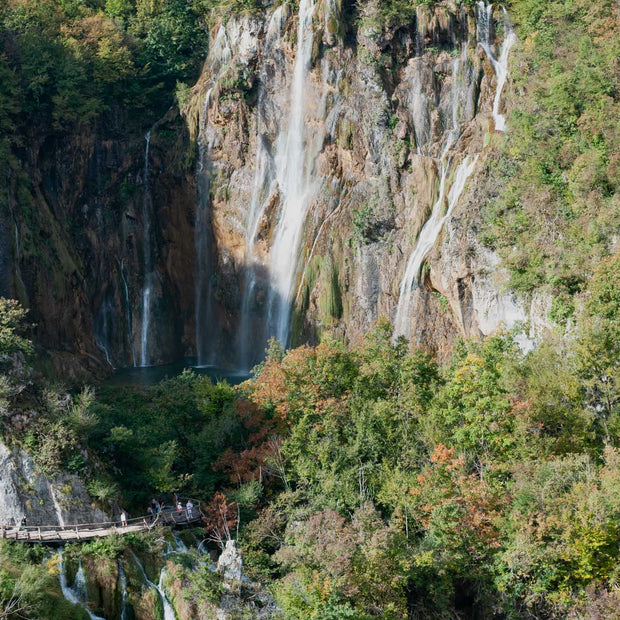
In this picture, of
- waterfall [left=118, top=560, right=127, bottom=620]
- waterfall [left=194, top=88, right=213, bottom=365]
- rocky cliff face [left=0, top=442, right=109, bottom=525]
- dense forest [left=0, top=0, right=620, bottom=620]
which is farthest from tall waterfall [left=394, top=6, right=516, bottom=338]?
waterfall [left=118, top=560, right=127, bottom=620]

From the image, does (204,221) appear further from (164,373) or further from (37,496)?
(37,496)

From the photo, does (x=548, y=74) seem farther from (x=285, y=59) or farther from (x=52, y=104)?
(x=52, y=104)

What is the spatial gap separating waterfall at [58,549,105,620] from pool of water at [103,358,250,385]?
20429 mm

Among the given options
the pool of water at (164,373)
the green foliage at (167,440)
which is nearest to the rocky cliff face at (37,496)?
the green foliage at (167,440)

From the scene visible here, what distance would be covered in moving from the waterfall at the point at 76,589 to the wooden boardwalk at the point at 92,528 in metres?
0.98

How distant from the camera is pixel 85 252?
170 ft

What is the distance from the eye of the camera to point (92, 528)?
2700cm

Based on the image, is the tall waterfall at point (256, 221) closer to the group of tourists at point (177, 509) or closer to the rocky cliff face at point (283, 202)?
the rocky cliff face at point (283, 202)

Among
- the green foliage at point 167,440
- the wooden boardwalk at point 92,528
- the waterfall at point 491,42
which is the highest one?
the waterfall at point 491,42

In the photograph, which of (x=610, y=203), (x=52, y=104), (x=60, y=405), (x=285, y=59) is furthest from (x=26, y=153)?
(x=610, y=203)

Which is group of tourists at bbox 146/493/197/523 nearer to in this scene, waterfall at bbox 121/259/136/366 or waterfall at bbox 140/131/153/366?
waterfall at bbox 121/259/136/366

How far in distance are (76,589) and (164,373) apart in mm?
25064

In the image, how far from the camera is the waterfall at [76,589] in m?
24.3

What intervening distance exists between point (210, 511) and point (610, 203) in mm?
18637
